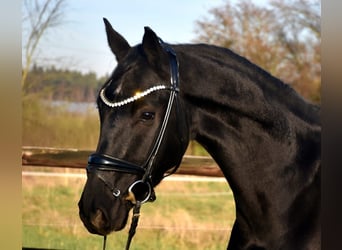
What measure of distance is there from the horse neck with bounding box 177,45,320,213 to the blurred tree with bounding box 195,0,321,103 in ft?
5.26

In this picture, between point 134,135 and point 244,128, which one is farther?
point 244,128

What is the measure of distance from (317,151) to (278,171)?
156mm

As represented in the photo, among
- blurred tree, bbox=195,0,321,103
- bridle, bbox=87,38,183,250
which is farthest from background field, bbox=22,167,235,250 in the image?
bridle, bbox=87,38,183,250

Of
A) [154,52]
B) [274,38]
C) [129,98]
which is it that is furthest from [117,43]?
[274,38]

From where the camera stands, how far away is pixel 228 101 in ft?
5.40

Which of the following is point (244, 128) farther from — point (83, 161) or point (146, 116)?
point (83, 161)

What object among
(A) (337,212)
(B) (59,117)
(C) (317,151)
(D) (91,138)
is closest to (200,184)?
(D) (91,138)

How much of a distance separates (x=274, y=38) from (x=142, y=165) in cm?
210

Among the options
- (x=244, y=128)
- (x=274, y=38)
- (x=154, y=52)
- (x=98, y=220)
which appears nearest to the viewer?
(x=98, y=220)

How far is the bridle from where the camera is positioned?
1432 mm

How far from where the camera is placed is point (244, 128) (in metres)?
1.65

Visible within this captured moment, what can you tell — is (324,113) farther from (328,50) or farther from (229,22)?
(229,22)

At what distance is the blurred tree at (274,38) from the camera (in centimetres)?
320

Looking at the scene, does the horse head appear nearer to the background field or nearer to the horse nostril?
the horse nostril
